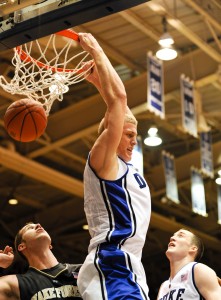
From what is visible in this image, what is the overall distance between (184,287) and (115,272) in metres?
1.34

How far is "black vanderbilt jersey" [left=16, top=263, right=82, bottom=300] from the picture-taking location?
4074 millimetres

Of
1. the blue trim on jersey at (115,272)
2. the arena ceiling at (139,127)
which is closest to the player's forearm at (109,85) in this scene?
the blue trim on jersey at (115,272)

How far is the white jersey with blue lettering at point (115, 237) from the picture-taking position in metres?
3.38

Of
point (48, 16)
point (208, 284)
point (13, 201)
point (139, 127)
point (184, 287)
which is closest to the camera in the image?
point (48, 16)

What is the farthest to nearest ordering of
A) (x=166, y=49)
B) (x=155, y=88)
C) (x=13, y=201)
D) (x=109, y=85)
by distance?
1. (x=13, y=201)
2. (x=155, y=88)
3. (x=166, y=49)
4. (x=109, y=85)

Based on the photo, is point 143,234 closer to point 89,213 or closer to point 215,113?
point 89,213

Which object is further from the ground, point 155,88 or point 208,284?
point 208,284

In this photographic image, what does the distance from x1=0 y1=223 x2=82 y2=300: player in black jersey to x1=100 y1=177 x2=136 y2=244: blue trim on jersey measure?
83cm

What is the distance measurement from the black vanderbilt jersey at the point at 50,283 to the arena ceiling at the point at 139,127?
4.94 meters

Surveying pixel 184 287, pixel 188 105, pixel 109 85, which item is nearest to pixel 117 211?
pixel 109 85

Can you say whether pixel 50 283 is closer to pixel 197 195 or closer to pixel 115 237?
pixel 115 237

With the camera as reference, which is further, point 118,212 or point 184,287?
point 184,287

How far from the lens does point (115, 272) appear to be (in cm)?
338

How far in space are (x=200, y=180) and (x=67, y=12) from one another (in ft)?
31.5
